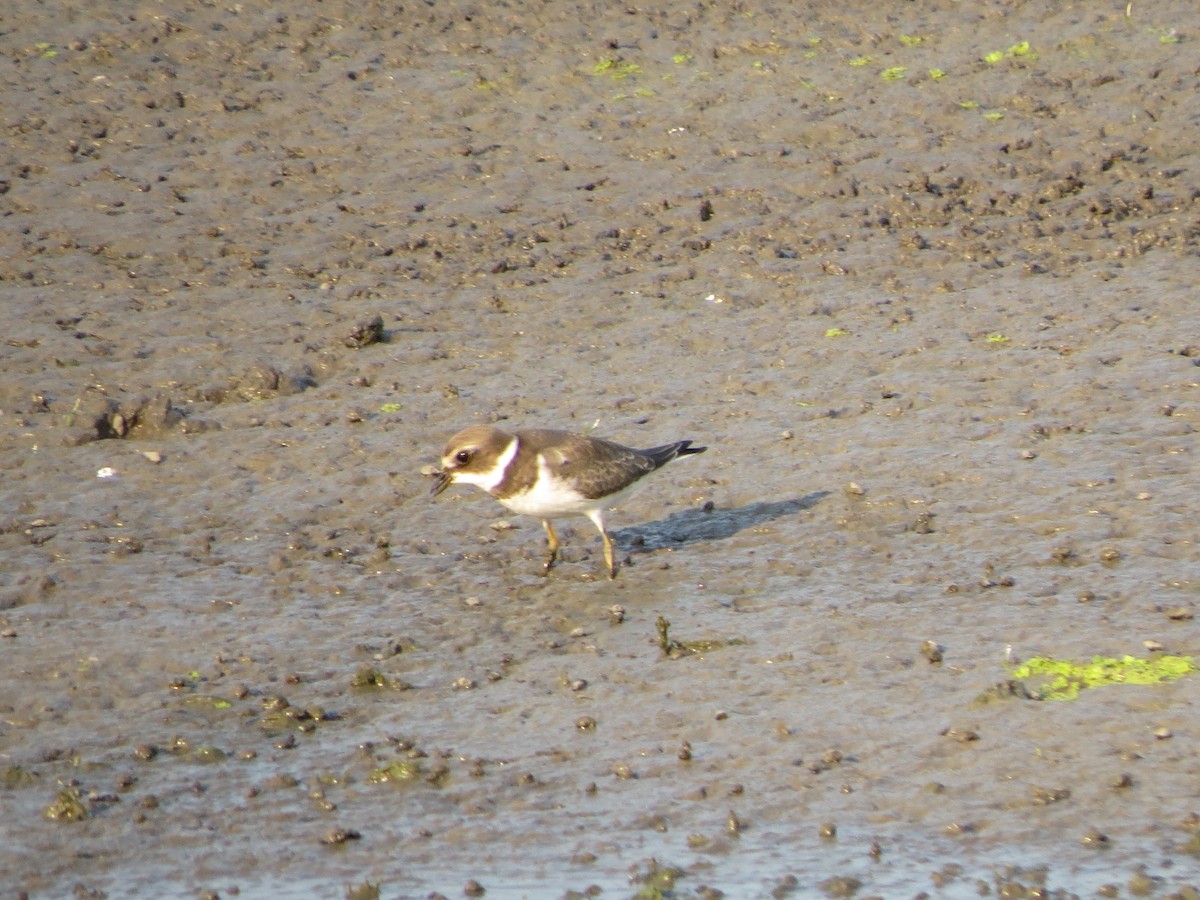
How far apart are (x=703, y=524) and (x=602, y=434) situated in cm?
128

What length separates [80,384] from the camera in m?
Answer: 11.3

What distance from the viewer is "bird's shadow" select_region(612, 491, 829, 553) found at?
383 inches

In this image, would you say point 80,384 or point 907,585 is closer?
point 907,585

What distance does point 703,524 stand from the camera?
32.3ft

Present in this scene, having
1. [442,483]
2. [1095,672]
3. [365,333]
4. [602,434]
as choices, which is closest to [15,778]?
[442,483]

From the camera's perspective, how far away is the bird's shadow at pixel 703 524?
973 centimetres

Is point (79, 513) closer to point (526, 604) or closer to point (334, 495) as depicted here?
point (334, 495)

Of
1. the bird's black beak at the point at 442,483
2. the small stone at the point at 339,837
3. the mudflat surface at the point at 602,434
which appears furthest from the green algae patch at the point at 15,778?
the bird's black beak at the point at 442,483

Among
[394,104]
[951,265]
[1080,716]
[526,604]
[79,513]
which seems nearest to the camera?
[1080,716]

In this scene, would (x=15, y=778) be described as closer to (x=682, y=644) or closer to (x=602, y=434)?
(x=682, y=644)

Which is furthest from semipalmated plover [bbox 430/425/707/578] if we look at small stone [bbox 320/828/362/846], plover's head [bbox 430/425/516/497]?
small stone [bbox 320/828/362/846]

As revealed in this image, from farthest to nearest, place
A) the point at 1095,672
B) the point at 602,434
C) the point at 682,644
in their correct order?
1. the point at 602,434
2. the point at 682,644
3. the point at 1095,672

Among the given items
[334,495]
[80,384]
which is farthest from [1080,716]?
[80,384]

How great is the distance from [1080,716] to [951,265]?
20.2 ft
